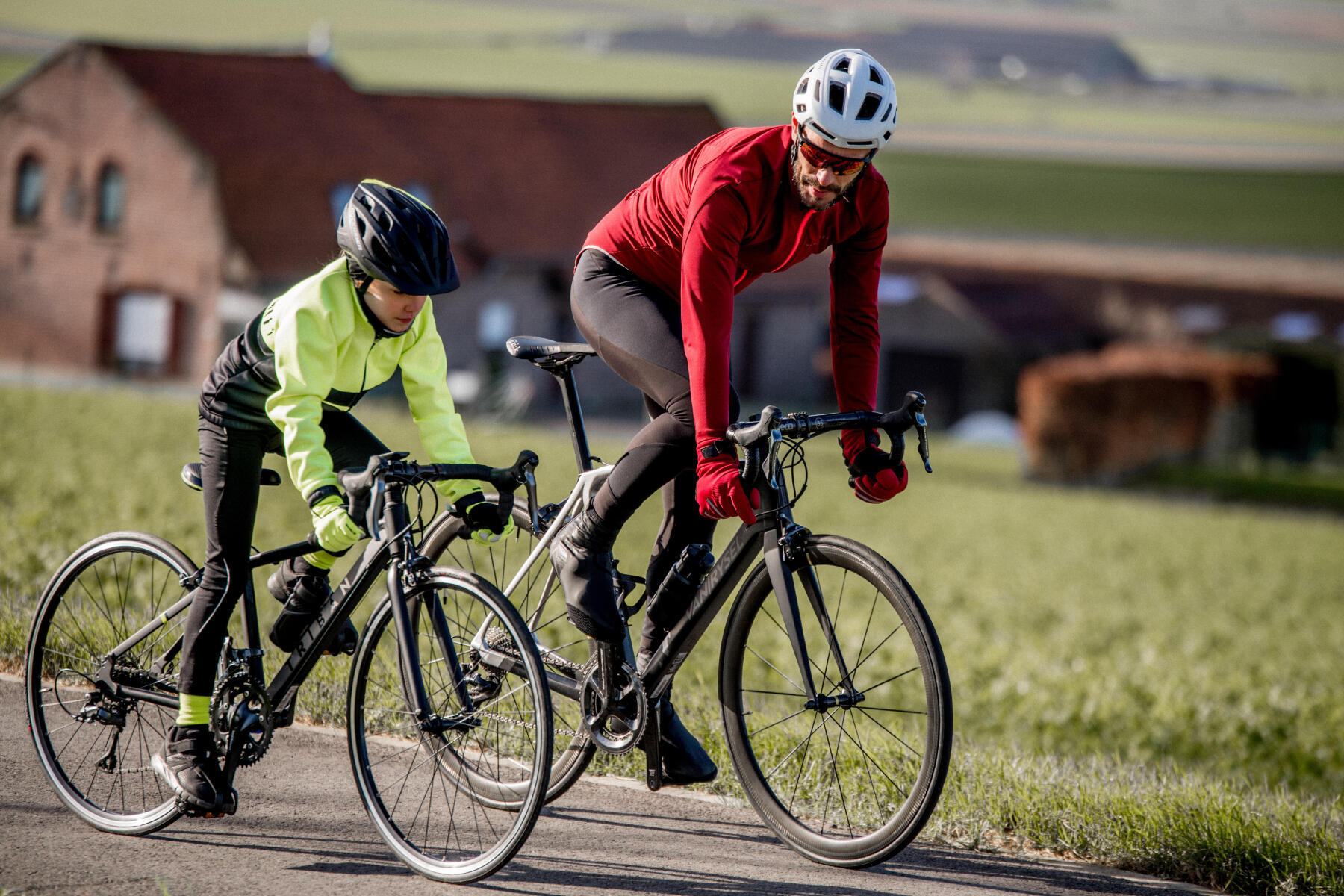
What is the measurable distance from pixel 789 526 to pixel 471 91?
123 feet

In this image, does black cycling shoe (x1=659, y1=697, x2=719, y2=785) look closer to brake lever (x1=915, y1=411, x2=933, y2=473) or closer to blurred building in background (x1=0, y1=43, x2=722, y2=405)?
brake lever (x1=915, y1=411, x2=933, y2=473)

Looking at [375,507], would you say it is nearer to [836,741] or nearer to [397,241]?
[397,241]

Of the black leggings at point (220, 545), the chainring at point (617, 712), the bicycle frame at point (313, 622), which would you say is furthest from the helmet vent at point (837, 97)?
the black leggings at point (220, 545)

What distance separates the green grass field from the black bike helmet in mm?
1893

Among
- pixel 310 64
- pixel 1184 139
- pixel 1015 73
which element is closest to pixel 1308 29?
pixel 1184 139

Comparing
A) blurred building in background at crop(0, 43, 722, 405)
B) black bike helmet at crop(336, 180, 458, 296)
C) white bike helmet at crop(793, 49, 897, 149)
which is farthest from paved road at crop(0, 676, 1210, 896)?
blurred building in background at crop(0, 43, 722, 405)

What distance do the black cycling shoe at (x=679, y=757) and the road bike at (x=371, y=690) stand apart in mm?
408

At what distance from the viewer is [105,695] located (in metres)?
3.93

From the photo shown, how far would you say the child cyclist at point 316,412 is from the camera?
3.46 meters

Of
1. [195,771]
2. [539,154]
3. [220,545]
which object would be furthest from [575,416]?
[539,154]

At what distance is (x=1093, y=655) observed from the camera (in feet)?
34.4

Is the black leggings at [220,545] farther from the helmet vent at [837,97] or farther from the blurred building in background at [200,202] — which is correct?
the blurred building in background at [200,202]

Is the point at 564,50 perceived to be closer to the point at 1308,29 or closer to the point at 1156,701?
the point at 1308,29

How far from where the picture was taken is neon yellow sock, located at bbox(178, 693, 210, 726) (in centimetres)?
368
